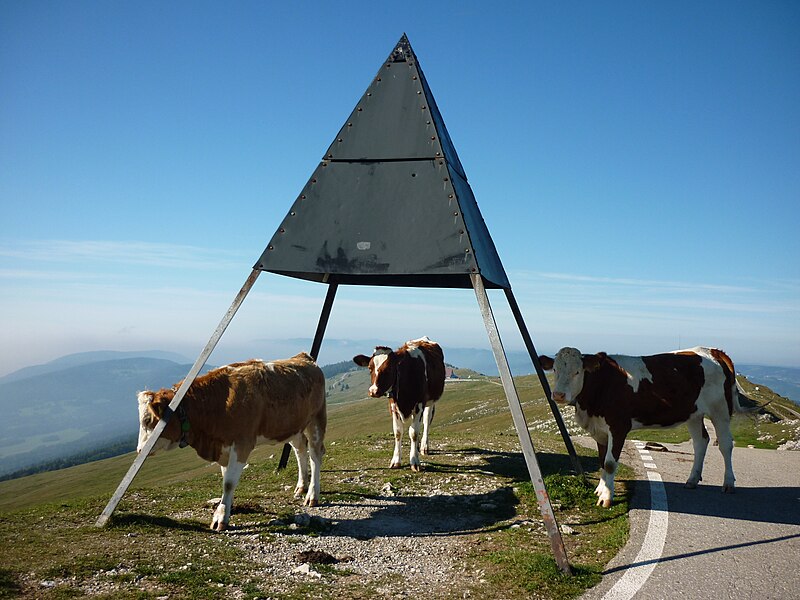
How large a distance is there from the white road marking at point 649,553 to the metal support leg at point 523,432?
Answer: 790 millimetres

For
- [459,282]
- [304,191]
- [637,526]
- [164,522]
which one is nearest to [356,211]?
[304,191]

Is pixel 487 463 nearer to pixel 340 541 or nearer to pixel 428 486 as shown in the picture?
pixel 428 486

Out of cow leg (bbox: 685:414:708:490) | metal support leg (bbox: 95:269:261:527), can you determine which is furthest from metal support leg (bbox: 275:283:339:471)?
cow leg (bbox: 685:414:708:490)

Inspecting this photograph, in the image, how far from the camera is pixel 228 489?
10.8 metres

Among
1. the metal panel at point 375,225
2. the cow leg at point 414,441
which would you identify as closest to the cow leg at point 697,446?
the cow leg at point 414,441

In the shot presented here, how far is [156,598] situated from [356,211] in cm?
757

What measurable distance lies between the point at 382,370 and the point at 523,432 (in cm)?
781

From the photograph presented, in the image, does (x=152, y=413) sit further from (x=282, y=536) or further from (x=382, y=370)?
(x=382, y=370)

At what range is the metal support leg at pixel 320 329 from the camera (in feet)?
52.7

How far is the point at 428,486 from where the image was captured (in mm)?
14227

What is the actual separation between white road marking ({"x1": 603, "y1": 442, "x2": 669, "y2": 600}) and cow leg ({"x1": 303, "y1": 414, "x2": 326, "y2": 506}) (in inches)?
263

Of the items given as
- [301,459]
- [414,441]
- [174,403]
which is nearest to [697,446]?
[414,441]

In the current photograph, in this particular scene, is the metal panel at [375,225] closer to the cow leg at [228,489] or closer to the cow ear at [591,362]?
the cow leg at [228,489]

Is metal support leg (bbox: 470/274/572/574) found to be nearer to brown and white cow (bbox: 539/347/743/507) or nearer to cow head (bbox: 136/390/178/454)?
brown and white cow (bbox: 539/347/743/507)
